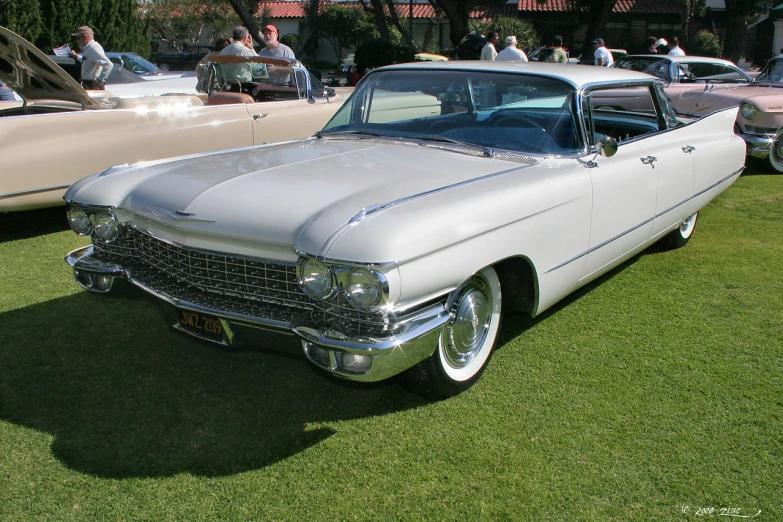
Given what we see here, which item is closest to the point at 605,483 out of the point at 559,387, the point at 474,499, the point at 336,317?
the point at 474,499

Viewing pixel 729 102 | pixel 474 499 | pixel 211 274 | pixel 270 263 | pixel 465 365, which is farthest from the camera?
pixel 729 102

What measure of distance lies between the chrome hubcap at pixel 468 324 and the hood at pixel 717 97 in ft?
21.0

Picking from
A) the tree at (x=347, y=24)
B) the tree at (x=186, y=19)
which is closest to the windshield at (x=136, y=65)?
the tree at (x=347, y=24)

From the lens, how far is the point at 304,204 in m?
2.80

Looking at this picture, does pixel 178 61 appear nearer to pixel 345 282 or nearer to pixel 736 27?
pixel 736 27

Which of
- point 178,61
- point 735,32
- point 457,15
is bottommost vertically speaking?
point 178,61

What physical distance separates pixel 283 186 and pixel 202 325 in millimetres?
684

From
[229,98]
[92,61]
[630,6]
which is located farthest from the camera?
[630,6]

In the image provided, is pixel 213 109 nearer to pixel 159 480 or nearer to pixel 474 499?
pixel 159 480

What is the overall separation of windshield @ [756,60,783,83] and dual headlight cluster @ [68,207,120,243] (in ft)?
30.7

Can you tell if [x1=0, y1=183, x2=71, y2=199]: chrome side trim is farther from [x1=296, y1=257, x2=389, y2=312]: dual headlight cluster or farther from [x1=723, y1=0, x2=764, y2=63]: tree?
[x1=723, y1=0, x2=764, y2=63]: tree

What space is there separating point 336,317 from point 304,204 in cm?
49

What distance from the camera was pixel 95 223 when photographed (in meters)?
3.39

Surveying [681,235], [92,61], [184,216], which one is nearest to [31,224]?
[92,61]
